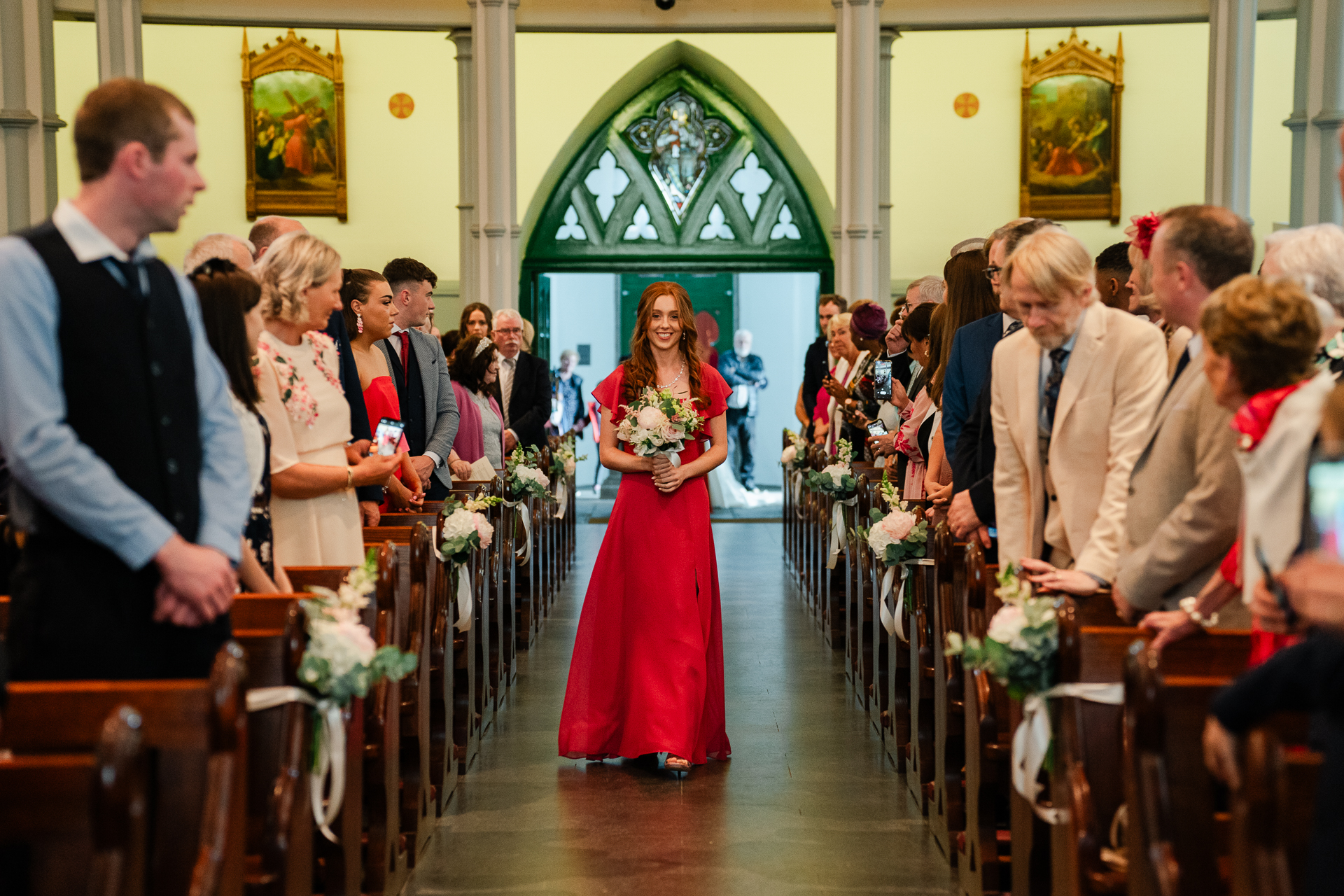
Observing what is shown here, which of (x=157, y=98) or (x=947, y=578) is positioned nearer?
(x=157, y=98)

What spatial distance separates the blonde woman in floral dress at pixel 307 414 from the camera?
3699mm

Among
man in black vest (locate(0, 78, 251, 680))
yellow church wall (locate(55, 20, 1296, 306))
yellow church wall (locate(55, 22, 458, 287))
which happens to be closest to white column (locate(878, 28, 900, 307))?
yellow church wall (locate(55, 20, 1296, 306))

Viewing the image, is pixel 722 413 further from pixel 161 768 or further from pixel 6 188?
pixel 6 188

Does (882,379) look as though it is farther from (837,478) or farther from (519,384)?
(519,384)

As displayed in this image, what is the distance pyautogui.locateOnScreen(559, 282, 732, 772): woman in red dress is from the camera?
5.05 meters

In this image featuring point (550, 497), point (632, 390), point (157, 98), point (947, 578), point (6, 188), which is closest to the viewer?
point (157, 98)

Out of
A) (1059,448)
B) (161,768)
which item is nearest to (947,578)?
(1059,448)

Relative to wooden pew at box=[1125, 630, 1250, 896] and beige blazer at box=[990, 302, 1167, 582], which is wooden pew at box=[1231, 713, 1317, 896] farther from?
beige blazer at box=[990, 302, 1167, 582]

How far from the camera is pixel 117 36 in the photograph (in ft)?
37.2

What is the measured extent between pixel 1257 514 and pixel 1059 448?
3.57ft

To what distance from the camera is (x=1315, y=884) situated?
1910 mm

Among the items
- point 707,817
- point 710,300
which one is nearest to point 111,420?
point 707,817

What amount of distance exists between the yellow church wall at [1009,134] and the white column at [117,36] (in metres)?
7.95

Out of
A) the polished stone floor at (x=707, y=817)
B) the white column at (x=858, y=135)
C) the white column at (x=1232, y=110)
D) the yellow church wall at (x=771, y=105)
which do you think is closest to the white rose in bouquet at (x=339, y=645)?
the polished stone floor at (x=707, y=817)
